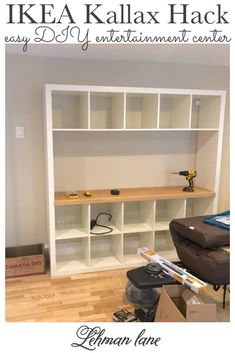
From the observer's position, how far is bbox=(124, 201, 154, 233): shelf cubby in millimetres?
2949

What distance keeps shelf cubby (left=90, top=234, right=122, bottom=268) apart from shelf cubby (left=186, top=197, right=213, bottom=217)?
0.97 meters

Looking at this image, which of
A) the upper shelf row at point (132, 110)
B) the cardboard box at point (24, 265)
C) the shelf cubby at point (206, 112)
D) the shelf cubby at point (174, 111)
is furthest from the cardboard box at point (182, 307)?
the shelf cubby at point (206, 112)

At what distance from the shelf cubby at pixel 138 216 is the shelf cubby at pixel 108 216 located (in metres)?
0.11

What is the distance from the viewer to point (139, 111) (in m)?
3.12

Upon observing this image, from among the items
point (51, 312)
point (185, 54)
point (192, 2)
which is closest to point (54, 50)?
point (185, 54)

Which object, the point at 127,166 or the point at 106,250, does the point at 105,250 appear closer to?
the point at 106,250

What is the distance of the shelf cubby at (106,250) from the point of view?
2.91 meters

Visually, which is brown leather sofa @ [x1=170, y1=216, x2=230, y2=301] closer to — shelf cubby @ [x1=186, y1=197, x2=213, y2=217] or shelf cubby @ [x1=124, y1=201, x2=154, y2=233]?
shelf cubby @ [x1=124, y1=201, x2=154, y2=233]

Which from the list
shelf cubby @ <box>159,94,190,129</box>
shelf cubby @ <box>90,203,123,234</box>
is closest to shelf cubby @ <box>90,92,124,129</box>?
shelf cubby @ <box>159,94,190,129</box>

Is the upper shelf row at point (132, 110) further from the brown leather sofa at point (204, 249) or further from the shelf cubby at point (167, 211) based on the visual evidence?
the brown leather sofa at point (204, 249)

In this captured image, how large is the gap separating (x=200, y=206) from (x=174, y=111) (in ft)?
3.63

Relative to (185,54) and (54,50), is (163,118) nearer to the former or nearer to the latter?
(185,54)

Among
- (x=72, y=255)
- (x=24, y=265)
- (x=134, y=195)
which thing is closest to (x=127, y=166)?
(x=134, y=195)

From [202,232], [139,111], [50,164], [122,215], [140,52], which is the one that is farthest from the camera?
[139,111]
